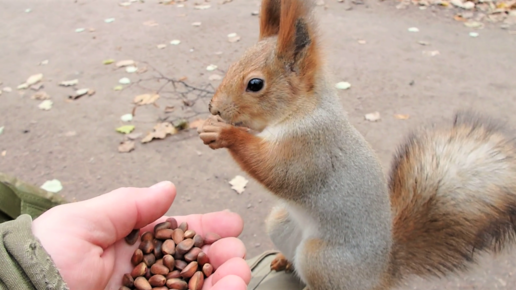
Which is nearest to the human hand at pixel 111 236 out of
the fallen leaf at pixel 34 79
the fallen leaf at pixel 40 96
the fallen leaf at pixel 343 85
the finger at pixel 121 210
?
the finger at pixel 121 210

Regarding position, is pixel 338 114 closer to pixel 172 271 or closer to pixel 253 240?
pixel 172 271

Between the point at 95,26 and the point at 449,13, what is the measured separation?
302 centimetres

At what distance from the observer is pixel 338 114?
3.81 feet

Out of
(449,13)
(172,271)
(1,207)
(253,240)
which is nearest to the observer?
(1,207)

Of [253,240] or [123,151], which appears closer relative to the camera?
[253,240]

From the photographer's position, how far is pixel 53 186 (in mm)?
2033

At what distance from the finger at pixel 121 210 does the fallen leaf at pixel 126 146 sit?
1.14 m

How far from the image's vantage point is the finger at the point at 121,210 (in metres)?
1.03

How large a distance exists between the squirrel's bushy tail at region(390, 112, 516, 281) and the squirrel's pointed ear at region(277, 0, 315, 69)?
0.47m

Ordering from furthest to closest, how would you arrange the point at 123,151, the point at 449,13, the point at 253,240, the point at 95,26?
the point at 95,26 < the point at 449,13 < the point at 123,151 < the point at 253,240

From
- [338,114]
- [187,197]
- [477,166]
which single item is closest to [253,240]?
[187,197]

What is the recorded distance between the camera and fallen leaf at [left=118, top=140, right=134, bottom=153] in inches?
88.1

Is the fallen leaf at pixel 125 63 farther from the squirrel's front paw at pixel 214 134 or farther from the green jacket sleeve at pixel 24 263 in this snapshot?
the green jacket sleeve at pixel 24 263

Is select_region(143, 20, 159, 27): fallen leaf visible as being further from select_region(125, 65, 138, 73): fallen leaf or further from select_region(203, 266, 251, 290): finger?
select_region(203, 266, 251, 290): finger
